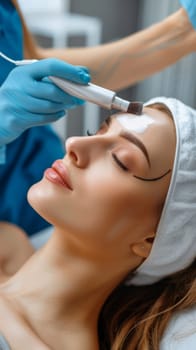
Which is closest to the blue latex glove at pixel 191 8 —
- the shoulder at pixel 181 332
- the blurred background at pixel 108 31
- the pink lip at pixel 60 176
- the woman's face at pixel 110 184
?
the woman's face at pixel 110 184

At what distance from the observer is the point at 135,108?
1.07m

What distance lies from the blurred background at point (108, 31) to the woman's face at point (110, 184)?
1460 millimetres

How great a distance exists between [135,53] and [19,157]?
420mm

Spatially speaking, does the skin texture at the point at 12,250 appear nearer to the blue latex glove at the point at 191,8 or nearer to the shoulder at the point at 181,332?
the shoulder at the point at 181,332

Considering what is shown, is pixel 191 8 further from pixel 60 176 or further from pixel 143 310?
pixel 143 310

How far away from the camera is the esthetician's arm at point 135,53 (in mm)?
1495

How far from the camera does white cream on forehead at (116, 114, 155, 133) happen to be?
105 cm

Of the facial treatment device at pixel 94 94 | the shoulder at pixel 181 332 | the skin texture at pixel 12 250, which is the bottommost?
the shoulder at pixel 181 332

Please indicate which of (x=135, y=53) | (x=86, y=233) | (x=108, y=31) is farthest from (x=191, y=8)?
(x=108, y=31)

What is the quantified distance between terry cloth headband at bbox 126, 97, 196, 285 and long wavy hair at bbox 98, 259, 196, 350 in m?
0.08

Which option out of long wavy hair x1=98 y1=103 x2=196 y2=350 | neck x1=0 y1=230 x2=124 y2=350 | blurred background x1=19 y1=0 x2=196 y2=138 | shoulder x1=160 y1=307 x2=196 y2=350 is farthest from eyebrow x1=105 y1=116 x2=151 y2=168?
blurred background x1=19 y1=0 x2=196 y2=138

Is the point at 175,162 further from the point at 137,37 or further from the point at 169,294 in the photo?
the point at 137,37

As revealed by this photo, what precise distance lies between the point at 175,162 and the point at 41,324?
0.40 meters

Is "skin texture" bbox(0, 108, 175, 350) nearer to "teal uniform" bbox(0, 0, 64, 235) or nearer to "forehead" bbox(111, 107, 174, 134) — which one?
"forehead" bbox(111, 107, 174, 134)
